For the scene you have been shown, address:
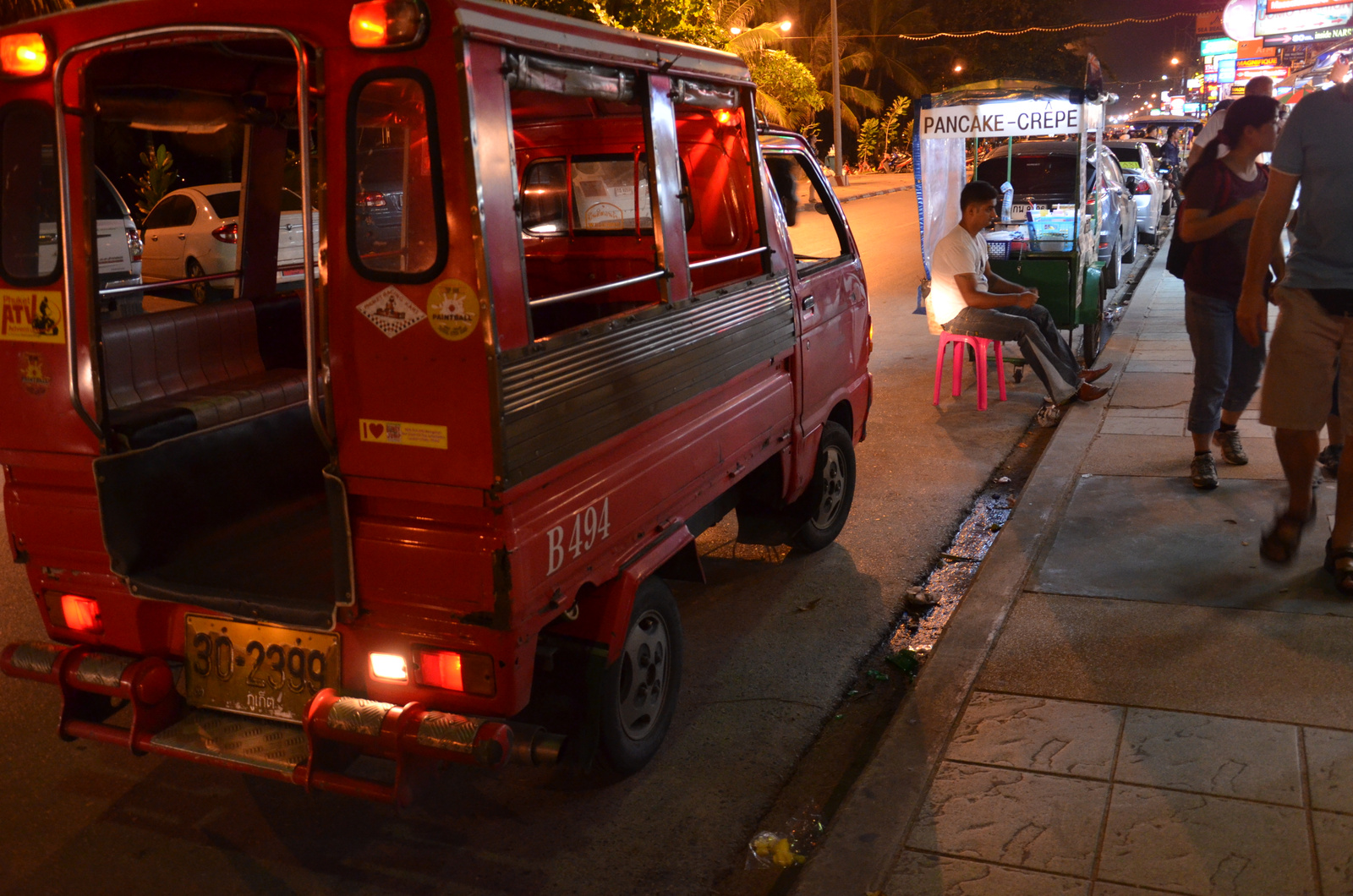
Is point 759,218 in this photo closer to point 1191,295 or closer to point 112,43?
point 112,43

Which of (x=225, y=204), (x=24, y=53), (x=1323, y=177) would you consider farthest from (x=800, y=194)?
(x=225, y=204)

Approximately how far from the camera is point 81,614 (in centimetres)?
337

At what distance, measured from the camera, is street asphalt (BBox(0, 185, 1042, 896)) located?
318 cm

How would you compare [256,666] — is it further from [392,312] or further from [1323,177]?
[1323,177]

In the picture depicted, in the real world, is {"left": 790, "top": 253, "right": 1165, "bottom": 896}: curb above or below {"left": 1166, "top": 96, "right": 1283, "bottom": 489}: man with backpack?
below

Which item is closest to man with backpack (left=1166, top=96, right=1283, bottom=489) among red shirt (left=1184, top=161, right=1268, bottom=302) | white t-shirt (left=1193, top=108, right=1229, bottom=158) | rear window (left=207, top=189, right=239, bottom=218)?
red shirt (left=1184, top=161, right=1268, bottom=302)

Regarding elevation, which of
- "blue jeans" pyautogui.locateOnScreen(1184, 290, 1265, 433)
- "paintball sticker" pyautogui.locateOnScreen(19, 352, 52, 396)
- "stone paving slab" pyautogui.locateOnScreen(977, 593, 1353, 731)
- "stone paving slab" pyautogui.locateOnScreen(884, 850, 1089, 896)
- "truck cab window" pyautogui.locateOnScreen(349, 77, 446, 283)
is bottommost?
"stone paving slab" pyautogui.locateOnScreen(884, 850, 1089, 896)

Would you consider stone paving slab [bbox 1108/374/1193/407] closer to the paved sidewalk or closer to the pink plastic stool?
the pink plastic stool

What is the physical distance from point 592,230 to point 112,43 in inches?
94.5

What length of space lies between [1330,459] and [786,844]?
4.45 m

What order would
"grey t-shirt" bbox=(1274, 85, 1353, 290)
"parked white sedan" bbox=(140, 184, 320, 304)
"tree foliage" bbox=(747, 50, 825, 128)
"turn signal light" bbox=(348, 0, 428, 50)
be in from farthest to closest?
"tree foliage" bbox=(747, 50, 825, 128) < "parked white sedan" bbox=(140, 184, 320, 304) < "grey t-shirt" bbox=(1274, 85, 1353, 290) < "turn signal light" bbox=(348, 0, 428, 50)

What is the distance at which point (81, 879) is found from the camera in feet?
10.4

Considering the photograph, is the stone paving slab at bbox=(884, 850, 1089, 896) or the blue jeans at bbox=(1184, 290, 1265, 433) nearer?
the stone paving slab at bbox=(884, 850, 1089, 896)

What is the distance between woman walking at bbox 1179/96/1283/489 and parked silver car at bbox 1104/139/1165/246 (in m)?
11.8
